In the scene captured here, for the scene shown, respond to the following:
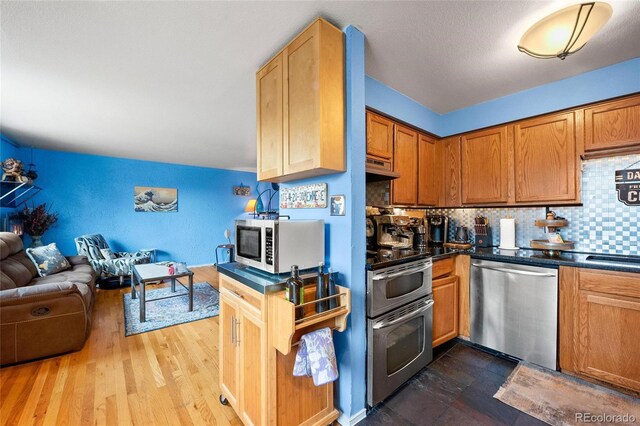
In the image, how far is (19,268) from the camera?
2.86 meters

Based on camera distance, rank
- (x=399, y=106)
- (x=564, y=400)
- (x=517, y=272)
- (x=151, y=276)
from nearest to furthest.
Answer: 1. (x=564, y=400)
2. (x=517, y=272)
3. (x=399, y=106)
4. (x=151, y=276)

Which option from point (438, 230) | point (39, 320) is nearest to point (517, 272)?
point (438, 230)

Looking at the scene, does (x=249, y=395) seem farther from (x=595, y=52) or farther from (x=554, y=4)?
(x=595, y=52)

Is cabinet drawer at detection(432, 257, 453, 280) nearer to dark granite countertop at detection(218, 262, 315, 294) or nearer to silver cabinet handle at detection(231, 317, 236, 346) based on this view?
dark granite countertop at detection(218, 262, 315, 294)

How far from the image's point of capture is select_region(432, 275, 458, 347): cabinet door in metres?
2.17

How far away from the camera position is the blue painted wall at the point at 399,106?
214 cm

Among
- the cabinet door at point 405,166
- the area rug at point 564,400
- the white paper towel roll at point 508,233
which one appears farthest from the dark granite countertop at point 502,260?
the area rug at point 564,400

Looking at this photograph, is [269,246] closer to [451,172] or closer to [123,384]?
[123,384]

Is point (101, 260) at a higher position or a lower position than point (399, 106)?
lower

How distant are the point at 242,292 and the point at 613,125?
295 cm

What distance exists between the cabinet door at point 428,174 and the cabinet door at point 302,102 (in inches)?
61.0

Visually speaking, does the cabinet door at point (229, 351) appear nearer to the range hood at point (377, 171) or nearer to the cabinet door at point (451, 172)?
the range hood at point (377, 171)

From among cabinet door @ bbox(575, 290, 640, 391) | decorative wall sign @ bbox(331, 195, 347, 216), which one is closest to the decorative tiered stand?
cabinet door @ bbox(575, 290, 640, 391)

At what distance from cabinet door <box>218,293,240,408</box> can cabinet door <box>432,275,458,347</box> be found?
157 centimetres
